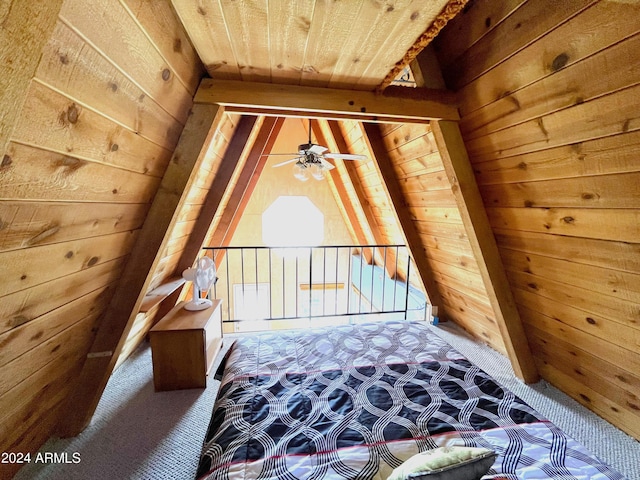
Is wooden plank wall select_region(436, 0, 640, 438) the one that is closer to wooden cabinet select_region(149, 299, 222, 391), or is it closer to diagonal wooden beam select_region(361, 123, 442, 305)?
diagonal wooden beam select_region(361, 123, 442, 305)

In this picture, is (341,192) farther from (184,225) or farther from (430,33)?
(430,33)

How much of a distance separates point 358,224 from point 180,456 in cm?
353

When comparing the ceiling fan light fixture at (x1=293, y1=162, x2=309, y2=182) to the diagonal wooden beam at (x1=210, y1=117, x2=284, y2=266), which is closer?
the ceiling fan light fixture at (x1=293, y1=162, x2=309, y2=182)

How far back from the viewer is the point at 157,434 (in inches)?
62.7

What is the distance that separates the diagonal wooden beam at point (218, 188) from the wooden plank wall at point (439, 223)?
110 centimetres

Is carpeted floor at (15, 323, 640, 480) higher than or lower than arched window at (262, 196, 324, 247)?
lower

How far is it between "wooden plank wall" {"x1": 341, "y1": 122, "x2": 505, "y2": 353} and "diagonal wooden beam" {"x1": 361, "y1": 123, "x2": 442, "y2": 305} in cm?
5

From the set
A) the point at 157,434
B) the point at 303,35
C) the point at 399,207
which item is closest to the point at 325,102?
the point at 303,35

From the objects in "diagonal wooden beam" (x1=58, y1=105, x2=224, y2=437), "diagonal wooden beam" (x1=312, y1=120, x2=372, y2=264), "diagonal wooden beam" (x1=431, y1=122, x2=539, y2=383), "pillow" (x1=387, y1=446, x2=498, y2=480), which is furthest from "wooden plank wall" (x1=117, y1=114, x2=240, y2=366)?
"pillow" (x1=387, y1=446, x2=498, y2=480)

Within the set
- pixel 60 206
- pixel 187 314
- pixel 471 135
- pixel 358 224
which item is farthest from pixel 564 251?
pixel 358 224

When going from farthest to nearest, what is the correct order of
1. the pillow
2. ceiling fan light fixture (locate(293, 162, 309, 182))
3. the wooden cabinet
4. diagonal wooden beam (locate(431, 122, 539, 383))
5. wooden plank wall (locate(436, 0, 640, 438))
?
1. ceiling fan light fixture (locate(293, 162, 309, 182))
2. the wooden cabinet
3. diagonal wooden beam (locate(431, 122, 539, 383))
4. wooden plank wall (locate(436, 0, 640, 438))
5. the pillow

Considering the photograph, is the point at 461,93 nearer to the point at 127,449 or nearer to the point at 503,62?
the point at 503,62

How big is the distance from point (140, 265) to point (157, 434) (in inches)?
41.1

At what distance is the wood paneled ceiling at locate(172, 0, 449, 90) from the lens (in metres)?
0.95
